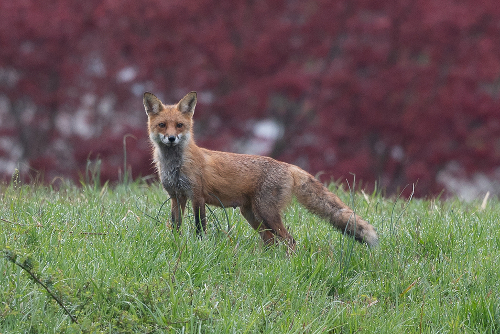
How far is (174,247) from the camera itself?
430cm

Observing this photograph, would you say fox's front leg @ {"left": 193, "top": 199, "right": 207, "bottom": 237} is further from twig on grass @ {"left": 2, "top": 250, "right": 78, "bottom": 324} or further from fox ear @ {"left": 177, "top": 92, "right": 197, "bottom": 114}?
twig on grass @ {"left": 2, "top": 250, "right": 78, "bottom": 324}

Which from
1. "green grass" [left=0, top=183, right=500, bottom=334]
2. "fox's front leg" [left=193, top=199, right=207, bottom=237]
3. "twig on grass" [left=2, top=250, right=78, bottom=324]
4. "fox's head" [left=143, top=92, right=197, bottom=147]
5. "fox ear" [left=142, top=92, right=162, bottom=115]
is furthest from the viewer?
"fox ear" [left=142, top=92, right=162, bottom=115]

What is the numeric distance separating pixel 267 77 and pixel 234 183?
550cm

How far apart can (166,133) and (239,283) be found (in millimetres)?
1980

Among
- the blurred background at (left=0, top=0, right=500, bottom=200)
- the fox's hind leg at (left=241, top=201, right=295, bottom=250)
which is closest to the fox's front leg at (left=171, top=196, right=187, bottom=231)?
the fox's hind leg at (left=241, top=201, right=295, bottom=250)

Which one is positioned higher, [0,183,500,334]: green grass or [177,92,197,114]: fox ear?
[177,92,197,114]: fox ear

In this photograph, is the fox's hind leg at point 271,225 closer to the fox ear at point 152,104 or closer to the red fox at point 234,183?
the red fox at point 234,183

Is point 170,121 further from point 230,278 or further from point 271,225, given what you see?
point 230,278

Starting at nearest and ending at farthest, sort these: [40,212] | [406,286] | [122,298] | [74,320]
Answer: [74,320]
[122,298]
[406,286]
[40,212]

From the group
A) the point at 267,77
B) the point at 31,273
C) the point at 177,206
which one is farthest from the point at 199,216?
the point at 267,77

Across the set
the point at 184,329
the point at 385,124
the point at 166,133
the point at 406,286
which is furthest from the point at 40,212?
the point at 385,124

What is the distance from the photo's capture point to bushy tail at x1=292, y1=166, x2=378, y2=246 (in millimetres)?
4980

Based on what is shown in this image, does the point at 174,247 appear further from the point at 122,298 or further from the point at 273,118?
the point at 273,118

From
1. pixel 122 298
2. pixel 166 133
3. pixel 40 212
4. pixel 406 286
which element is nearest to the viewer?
pixel 122 298
